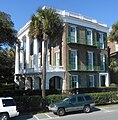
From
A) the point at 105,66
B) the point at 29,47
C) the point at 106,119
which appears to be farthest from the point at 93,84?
the point at 106,119

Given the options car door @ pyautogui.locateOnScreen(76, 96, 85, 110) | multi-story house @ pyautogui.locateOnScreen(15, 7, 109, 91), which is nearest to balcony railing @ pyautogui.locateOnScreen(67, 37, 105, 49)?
multi-story house @ pyautogui.locateOnScreen(15, 7, 109, 91)

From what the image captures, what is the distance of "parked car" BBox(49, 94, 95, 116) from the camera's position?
68.4ft

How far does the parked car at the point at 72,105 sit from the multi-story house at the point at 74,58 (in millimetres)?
13233

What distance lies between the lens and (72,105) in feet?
70.1

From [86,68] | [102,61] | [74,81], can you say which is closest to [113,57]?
[102,61]

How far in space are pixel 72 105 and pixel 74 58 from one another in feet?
53.9

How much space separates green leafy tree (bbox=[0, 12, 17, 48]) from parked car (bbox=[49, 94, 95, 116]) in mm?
11061

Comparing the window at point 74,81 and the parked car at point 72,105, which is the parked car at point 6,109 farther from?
the window at point 74,81

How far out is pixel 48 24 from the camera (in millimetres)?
24359

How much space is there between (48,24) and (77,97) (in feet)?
26.4

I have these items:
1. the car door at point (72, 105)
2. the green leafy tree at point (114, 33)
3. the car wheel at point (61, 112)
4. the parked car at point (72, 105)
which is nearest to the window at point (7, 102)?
the parked car at point (72, 105)

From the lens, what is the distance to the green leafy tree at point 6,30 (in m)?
27.5

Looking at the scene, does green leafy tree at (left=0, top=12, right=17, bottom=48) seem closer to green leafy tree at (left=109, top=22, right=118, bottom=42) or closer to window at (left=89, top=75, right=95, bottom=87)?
green leafy tree at (left=109, top=22, right=118, bottom=42)

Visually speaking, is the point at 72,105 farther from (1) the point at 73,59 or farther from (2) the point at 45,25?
(1) the point at 73,59
